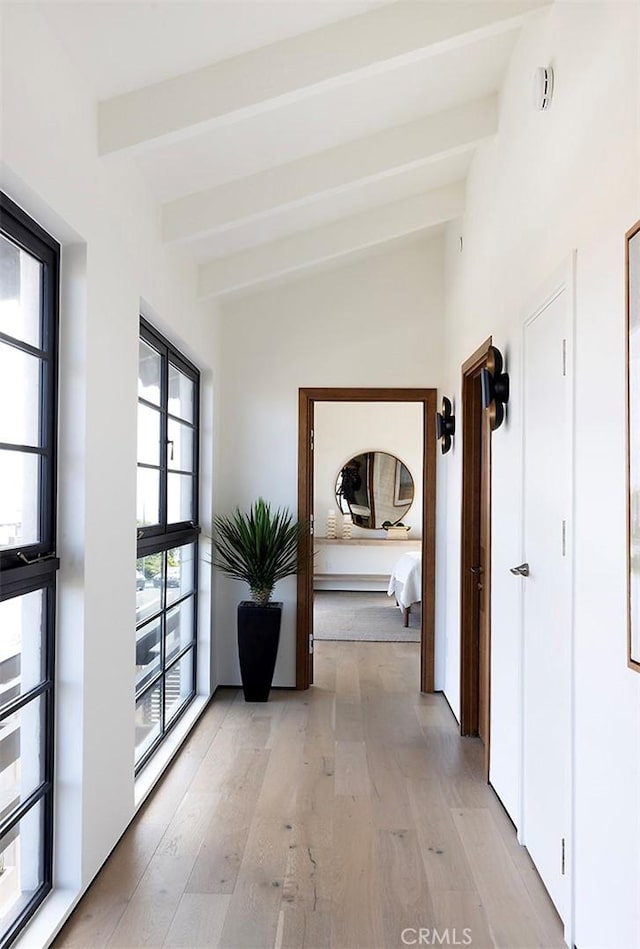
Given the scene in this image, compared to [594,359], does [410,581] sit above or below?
below

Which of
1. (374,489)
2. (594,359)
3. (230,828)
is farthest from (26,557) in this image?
(374,489)

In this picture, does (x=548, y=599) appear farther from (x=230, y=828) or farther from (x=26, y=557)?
(x=26, y=557)

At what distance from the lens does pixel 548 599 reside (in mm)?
2338

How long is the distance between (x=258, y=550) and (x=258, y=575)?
17 cm

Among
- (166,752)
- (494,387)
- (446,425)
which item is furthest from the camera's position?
(446,425)

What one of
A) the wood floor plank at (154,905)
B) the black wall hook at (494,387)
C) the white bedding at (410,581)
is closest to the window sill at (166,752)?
the wood floor plank at (154,905)

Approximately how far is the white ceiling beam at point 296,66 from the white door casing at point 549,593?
3.11ft

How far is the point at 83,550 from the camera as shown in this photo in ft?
7.29

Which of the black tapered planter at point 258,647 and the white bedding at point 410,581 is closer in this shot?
the black tapered planter at point 258,647

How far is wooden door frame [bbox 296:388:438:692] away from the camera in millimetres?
4770

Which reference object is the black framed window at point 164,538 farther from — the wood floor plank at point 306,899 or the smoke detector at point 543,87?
the smoke detector at point 543,87

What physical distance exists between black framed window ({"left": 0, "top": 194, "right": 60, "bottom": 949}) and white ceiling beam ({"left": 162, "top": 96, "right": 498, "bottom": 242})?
1177mm

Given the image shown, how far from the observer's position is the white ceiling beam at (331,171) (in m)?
3.23

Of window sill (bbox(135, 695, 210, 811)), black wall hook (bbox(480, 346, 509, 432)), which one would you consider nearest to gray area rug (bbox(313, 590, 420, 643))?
window sill (bbox(135, 695, 210, 811))
